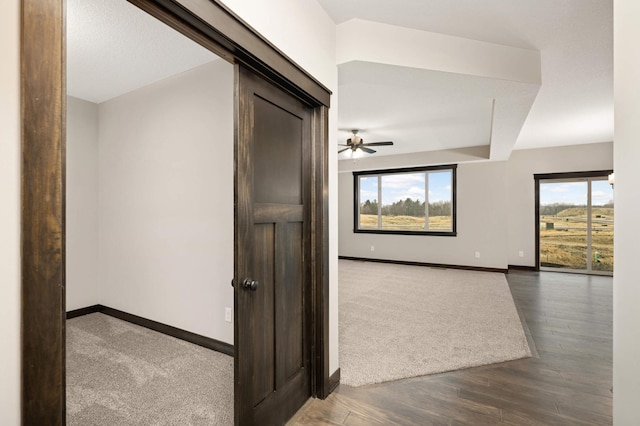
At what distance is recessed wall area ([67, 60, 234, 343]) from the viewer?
285 cm

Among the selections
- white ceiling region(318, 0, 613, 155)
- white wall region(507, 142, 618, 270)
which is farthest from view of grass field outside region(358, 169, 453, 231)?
white ceiling region(318, 0, 613, 155)

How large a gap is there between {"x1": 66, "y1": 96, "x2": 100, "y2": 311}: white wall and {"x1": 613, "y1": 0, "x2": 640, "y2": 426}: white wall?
4567 mm

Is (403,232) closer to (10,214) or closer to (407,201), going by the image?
(407,201)

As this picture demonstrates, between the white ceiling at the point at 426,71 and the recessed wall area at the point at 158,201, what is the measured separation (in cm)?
28

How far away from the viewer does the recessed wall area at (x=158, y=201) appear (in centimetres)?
285

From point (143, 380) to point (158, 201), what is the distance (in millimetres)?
1700

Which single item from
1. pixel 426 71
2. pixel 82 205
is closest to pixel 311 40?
pixel 426 71

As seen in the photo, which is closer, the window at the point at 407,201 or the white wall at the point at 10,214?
the white wall at the point at 10,214

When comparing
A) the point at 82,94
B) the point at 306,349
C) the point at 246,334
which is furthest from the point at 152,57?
the point at 306,349

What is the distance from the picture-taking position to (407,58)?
2.28m

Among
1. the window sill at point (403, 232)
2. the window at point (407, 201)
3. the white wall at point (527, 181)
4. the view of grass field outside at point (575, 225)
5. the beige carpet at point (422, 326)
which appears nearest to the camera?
the beige carpet at point (422, 326)

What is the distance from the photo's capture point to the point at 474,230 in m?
6.88

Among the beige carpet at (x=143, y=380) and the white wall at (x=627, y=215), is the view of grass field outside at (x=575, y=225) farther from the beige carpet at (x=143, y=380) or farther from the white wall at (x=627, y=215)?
the beige carpet at (x=143, y=380)

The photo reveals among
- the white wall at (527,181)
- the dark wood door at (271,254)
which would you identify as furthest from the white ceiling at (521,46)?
the white wall at (527,181)
